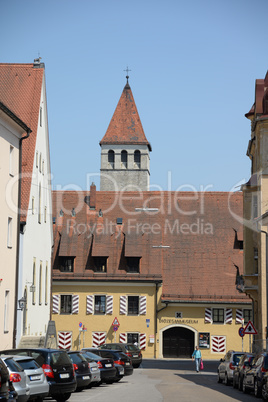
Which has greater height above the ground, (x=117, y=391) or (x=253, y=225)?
(x=253, y=225)

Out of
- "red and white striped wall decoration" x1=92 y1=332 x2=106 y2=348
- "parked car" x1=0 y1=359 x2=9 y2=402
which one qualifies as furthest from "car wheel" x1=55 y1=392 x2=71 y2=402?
"red and white striped wall decoration" x1=92 y1=332 x2=106 y2=348

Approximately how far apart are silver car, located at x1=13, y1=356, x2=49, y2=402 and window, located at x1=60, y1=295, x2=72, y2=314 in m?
40.5

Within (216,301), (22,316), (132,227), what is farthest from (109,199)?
(22,316)

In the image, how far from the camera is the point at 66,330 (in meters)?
58.9

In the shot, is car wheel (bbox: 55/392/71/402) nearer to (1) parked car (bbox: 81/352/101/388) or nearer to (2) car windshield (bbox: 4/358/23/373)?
(2) car windshield (bbox: 4/358/23/373)

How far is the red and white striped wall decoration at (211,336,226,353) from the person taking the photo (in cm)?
5788

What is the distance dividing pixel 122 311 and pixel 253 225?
1942 cm

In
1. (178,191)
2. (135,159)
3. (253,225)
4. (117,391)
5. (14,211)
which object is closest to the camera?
(117,391)

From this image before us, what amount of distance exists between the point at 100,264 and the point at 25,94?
2108 cm

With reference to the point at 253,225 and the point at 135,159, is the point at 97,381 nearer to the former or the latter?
the point at 253,225

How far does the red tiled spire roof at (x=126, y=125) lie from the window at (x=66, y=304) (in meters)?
44.6

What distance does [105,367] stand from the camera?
29484mm

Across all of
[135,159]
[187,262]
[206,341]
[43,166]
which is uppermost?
[135,159]

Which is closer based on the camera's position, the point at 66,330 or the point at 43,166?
the point at 43,166
